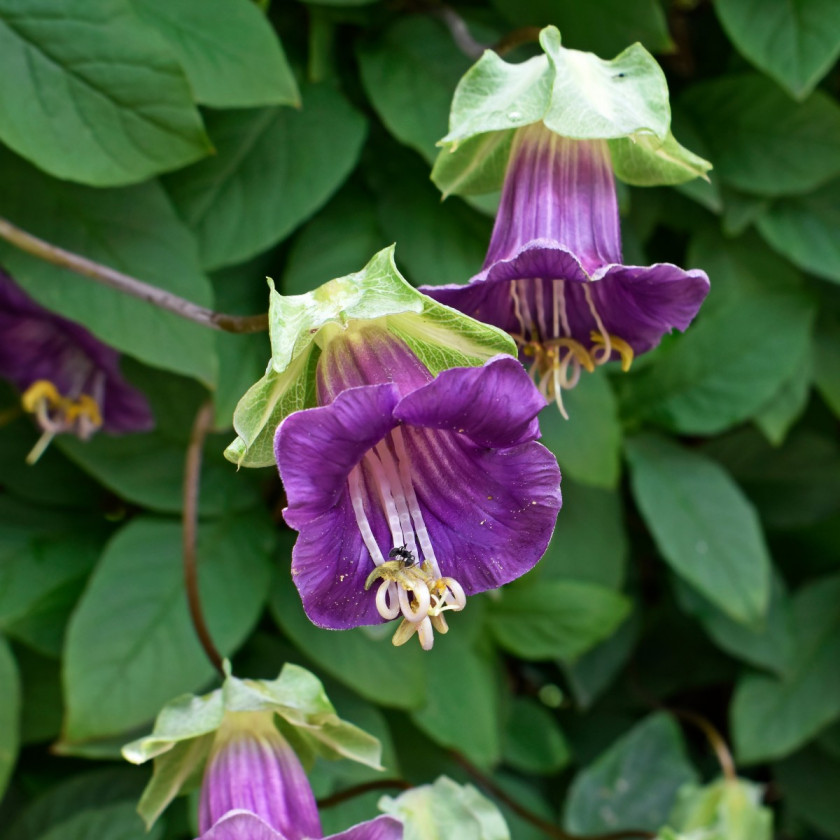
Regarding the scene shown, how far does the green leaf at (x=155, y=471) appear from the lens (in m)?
0.96

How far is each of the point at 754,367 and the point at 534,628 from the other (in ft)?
1.30

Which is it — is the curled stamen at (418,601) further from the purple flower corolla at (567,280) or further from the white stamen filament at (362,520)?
the purple flower corolla at (567,280)

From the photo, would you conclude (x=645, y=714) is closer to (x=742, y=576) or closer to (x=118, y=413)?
(x=742, y=576)

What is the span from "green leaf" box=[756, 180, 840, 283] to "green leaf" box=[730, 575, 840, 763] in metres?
0.45

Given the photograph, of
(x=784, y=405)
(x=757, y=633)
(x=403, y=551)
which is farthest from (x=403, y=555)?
(x=757, y=633)

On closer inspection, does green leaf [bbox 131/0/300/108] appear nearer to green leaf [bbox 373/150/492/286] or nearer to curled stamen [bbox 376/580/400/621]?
green leaf [bbox 373/150/492/286]

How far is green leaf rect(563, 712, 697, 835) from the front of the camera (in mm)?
1207

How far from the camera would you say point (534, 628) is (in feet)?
3.72

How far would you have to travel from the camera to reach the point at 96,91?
0.75 meters

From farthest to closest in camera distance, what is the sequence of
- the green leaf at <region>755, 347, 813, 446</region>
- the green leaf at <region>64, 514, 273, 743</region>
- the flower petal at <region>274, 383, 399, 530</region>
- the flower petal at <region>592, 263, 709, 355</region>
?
the green leaf at <region>755, 347, 813, 446</region> → the green leaf at <region>64, 514, 273, 743</region> → the flower petal at <region>592, 263, 709, 355</region> → the flower petal at <region>274, 383, 399, 530</region>

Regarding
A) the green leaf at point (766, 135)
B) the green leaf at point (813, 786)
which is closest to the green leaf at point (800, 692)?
the green leaf at point (813, 786)

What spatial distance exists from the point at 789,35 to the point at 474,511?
0.68 metres

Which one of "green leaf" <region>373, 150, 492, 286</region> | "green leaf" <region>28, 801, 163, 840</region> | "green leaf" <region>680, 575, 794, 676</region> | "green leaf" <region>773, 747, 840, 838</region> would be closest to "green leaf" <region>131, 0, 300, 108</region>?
"green leaf" <region>373, 150, 492, 286</region>

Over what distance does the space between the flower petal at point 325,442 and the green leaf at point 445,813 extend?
1.18ft
